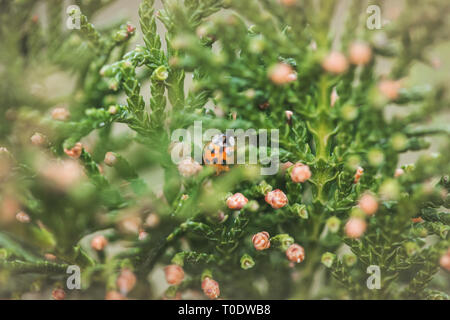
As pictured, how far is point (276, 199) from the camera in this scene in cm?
66

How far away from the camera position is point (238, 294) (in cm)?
82

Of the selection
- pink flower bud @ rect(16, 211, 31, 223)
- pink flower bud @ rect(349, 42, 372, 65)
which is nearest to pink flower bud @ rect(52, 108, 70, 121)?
pink flower bud @ rect(16, 211, 31, 223)

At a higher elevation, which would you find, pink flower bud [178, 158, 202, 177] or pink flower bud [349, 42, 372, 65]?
pink flower bud [349, 42, 372, 65]

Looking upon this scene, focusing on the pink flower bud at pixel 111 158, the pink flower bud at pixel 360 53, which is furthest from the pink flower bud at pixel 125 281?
the pink flower bud at pixel 360 53

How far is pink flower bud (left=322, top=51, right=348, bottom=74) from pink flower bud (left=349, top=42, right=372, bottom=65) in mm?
13

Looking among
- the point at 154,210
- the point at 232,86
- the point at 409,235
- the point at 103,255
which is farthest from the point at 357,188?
the point at 103,255

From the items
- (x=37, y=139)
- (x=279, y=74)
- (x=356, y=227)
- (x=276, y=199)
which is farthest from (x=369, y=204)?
(x=37, y=139)

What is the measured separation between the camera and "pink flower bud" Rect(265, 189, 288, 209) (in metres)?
0.66

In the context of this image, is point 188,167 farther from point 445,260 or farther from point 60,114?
point 445,260

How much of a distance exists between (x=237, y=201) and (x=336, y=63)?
0.95 ft

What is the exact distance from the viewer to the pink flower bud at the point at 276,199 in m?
0.66

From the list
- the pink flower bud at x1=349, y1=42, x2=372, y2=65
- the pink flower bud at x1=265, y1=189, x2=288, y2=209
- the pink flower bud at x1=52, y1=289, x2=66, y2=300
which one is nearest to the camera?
the pink flower bud at x1=349, y1=42, x2=372, y2=65

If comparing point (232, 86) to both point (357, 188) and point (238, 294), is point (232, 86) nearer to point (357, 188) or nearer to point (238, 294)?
point (357, 188)

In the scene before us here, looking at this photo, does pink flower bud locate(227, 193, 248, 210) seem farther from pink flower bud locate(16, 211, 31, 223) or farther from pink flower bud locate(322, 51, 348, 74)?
pink flower bud locate(16, 211, 31, 223)
